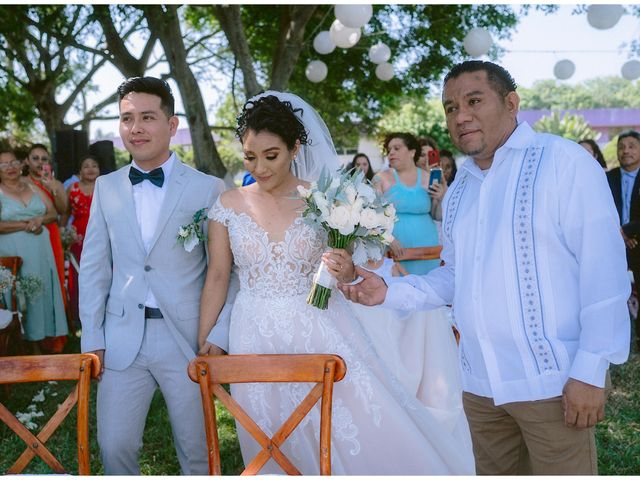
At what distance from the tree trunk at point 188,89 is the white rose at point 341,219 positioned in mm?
7323

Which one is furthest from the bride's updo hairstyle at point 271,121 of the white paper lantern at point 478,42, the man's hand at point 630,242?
the white paper lantern at point 478,42

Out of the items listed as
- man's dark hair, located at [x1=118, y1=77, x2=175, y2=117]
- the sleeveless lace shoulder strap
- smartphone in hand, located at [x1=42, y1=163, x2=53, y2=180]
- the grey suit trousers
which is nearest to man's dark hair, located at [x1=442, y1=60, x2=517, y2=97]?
the sleeveless lace shoulder strap

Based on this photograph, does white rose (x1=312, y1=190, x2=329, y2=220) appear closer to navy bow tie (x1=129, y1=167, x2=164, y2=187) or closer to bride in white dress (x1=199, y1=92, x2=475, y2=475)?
bride in white dress (x1=199, y1=92, x2=475, y2=475)

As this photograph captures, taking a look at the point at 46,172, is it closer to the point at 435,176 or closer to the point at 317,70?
the point at 435,176

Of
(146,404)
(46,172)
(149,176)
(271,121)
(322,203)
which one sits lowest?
(146,404)

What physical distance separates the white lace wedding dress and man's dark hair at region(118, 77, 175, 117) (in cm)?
53

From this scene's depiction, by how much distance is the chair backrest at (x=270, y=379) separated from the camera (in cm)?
224

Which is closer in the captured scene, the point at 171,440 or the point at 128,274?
the point at 128,274

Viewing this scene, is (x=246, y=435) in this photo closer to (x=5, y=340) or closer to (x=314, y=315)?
(x=314, y=315)

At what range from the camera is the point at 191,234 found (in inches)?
114

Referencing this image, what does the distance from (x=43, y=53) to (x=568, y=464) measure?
17.1 metres

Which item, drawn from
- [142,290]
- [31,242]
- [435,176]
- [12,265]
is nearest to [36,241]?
[31,242]

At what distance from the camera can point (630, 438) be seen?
4.37m

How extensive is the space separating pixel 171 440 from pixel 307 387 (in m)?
2.09
